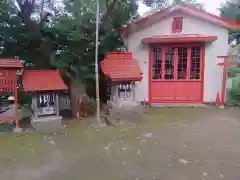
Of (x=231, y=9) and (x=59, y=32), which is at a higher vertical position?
(x=231, y=9)

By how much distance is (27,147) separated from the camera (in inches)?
233

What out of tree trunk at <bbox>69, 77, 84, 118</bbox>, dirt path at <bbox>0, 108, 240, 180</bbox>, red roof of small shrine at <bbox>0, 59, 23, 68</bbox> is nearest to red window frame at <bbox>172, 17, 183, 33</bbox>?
dirt path at <bbox>0, 108, 240, 180</bbox>

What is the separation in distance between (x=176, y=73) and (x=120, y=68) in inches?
108

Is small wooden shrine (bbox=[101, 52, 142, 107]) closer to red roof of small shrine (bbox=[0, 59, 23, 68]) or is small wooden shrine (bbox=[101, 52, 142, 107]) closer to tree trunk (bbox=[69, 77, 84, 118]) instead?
tree trunk (bbox=[69, 77, 84, 118])

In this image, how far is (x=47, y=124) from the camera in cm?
730

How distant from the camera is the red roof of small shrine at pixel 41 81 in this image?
23.6ft

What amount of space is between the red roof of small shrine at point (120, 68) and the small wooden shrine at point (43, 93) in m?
1.69

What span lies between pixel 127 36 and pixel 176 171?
6617 millimetres

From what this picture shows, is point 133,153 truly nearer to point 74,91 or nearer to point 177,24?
point 74,91

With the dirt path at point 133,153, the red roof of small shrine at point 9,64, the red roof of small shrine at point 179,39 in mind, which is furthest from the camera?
the red roof of small shrine at point 179,39

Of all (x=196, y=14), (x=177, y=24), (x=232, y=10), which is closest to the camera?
(x=196, y=14)

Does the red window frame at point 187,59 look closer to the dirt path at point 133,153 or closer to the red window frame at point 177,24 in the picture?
the red window frame at point 177,24

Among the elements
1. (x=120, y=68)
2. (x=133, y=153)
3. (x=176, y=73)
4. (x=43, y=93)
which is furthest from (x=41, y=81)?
(x=176, y=73)

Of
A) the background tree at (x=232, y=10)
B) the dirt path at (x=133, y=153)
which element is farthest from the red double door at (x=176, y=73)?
the background tree at (x=232, y=10)
